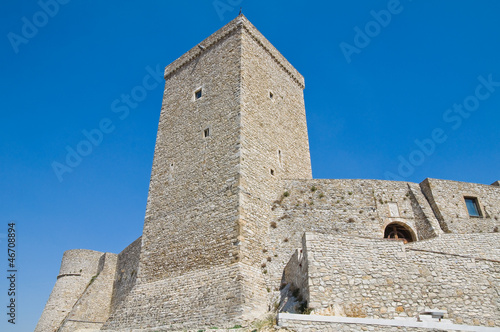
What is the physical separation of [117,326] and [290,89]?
43.0 ft

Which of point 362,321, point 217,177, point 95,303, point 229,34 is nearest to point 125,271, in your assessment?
point 95,303

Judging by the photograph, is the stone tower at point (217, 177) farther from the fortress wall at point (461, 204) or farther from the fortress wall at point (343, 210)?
the fortress wall at point (461, 204)

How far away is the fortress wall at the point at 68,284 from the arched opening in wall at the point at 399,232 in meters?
17.6

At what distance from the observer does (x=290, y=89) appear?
65.5ft

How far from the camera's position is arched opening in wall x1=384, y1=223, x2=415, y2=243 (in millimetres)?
14797

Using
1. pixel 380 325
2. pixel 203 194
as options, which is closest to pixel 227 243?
pixel 203 194

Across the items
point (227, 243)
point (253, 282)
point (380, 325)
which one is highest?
point (227, 243)

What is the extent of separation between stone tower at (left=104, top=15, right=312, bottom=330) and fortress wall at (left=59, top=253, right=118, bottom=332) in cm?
820

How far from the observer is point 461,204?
50.6ft

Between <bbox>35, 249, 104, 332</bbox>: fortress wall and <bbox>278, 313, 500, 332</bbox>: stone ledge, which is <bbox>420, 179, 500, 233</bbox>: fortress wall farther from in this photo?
<bbox>35, 249, 104, 332</bbox>: fortress wall

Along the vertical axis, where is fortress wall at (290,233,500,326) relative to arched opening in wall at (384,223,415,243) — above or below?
below

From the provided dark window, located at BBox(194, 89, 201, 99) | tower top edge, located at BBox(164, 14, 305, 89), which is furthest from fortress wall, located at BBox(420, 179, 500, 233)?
dark window, located at BBox(194, 89, 201, 99)

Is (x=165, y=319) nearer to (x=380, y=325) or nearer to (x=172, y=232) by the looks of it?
(x=172, y=232)

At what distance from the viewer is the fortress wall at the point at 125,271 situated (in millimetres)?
19750
